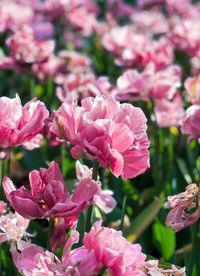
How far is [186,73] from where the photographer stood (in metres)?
3.23

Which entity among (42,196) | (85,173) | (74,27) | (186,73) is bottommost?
(186,73)

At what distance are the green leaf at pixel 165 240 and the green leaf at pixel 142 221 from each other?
0.06 meters

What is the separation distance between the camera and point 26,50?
220 cm

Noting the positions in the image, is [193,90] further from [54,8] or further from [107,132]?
[54,8]

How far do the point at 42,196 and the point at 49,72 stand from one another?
1475mm

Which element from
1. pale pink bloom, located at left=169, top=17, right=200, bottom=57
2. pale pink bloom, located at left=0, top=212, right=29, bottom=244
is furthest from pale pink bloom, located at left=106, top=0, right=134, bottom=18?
pale pink bloom, located at left=0, top=212, right=29, bottom=244

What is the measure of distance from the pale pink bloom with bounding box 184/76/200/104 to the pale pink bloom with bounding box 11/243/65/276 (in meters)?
0.77

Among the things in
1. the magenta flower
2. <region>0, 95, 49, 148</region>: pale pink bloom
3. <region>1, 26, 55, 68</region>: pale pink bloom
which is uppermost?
<region>0, 95, 49, 148</region>: pale pink bloom

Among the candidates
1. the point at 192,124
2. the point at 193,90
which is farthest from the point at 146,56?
the point at 192,124

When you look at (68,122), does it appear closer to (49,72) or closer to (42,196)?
(42,196)

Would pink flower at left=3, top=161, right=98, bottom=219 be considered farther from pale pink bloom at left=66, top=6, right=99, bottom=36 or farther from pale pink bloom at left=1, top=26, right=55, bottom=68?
pale pink bloom at left=66, top=6, right=99, bottom=36

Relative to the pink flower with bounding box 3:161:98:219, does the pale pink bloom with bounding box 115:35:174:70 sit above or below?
below

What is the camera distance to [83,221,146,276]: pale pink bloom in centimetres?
96

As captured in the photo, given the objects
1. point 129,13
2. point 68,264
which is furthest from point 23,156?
point 129,13
